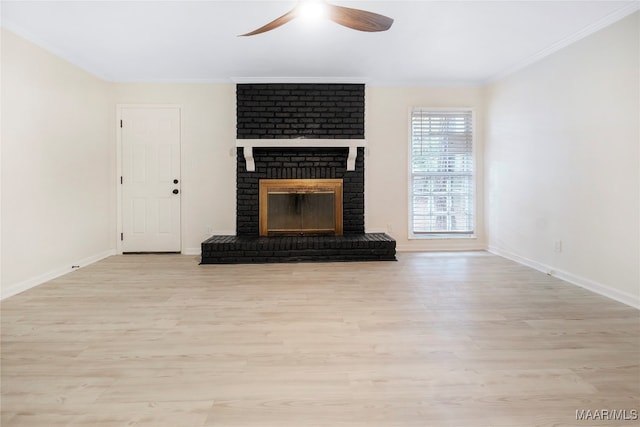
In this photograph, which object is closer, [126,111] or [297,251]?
[297,251]

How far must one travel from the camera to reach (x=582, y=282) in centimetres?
317

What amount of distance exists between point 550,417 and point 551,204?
287cm

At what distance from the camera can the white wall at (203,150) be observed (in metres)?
4.63

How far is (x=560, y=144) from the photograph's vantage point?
11.2ft

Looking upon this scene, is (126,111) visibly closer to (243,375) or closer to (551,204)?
(243,375)

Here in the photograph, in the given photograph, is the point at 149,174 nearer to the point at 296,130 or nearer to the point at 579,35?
the point at 296,130

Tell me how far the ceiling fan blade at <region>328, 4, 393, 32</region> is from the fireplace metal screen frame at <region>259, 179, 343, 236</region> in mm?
2518

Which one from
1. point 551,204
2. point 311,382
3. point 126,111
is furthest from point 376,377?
point 126,111

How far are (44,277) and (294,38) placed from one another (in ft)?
11.5

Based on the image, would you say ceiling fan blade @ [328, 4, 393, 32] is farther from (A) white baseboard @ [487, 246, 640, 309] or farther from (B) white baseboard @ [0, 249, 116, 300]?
(B) white baseboard @ [0, 249, 116, 300]

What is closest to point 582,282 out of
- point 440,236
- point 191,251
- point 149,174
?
point 440,236

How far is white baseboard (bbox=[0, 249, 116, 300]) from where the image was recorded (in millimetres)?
2951

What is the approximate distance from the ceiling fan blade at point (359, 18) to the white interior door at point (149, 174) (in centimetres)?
318

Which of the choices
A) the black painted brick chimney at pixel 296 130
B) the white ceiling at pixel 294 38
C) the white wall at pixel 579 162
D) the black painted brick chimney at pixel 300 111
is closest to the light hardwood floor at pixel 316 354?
the white wall at pixel 579 162
